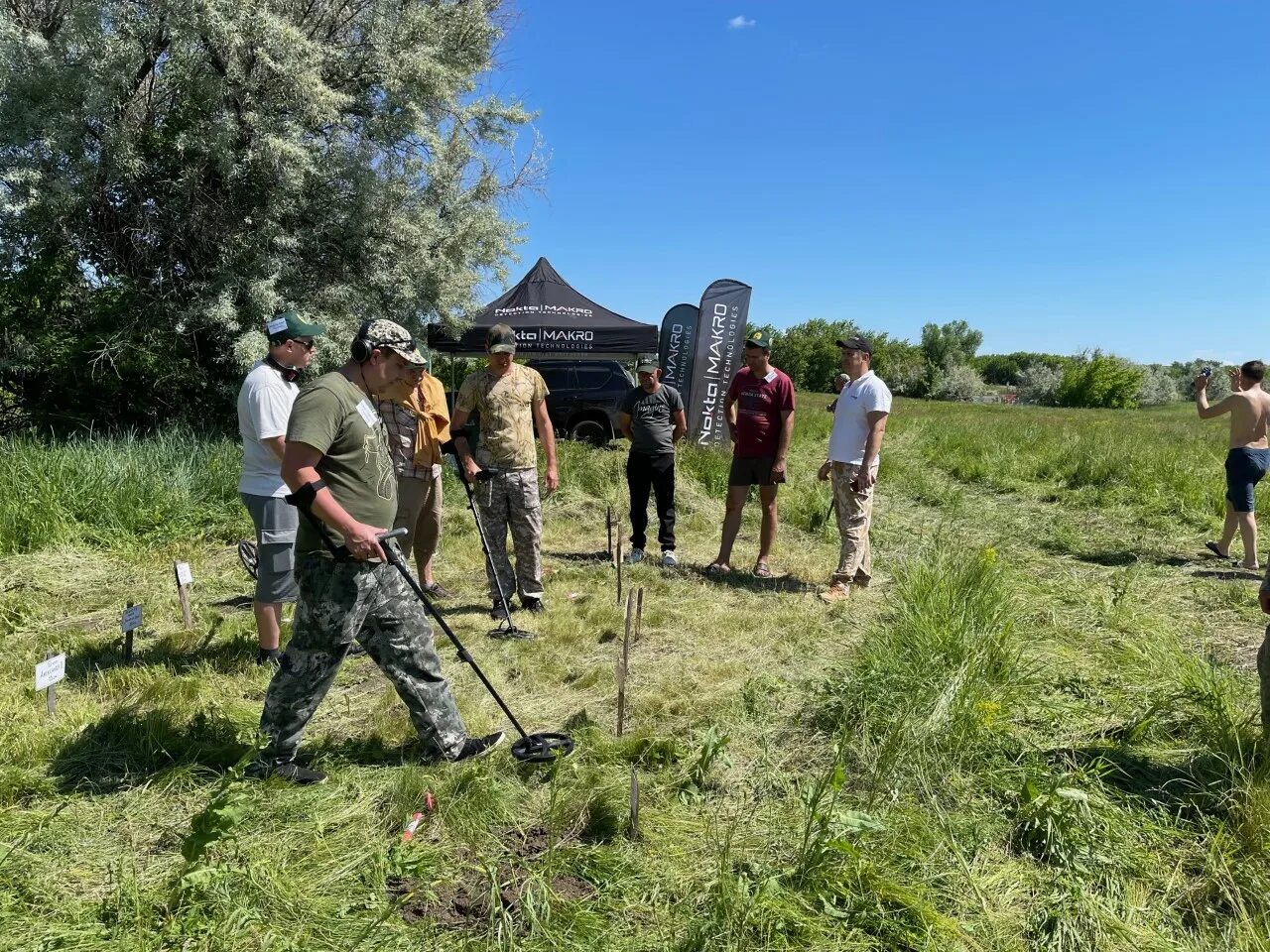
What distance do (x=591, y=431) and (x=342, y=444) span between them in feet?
32.2

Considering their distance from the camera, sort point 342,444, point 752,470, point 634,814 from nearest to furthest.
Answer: point 634,814, point 342,444, point 752,470

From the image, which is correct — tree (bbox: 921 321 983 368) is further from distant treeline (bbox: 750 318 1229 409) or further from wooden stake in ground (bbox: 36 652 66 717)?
wooden stake in ground (bbox: 36 652 66 717)

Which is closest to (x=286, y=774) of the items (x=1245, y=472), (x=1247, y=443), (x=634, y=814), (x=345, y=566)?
(x=345, y=566)

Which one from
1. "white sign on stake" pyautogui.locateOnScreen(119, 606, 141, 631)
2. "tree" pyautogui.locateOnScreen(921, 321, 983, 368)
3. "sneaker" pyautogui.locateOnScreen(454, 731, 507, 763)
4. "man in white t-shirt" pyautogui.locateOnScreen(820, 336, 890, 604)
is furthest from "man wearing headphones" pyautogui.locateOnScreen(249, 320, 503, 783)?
"tree" pyautogui.locateOnScreen(921, 321, 983, 368)

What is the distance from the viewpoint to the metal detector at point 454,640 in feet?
8.46

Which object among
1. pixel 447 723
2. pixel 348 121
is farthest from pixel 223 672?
pixel 348 121

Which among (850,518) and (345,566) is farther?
(850,518)

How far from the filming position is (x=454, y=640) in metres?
2.88

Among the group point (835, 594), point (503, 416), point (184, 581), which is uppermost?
point (503, 416)

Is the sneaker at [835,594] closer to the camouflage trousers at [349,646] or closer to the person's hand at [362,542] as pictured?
the camouflage trousers at [349,646]

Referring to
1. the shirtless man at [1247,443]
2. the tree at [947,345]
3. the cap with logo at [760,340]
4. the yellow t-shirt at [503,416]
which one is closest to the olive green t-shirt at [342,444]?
the yellow t-shirt at [503,416]

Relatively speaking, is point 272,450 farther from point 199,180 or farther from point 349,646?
point 199,180

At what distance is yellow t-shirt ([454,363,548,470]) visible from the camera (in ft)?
14.9

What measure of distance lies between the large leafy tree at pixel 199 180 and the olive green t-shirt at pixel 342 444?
6.65 meters
